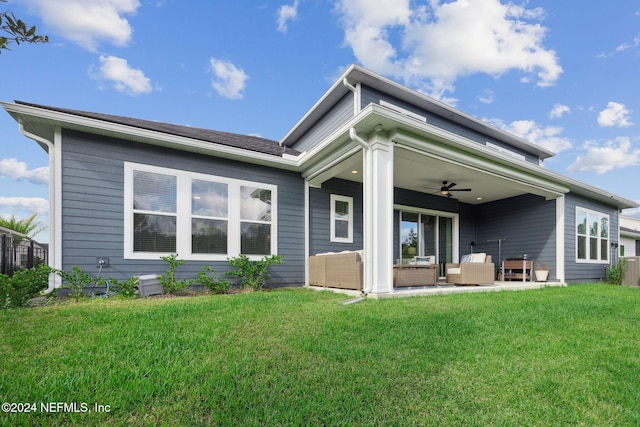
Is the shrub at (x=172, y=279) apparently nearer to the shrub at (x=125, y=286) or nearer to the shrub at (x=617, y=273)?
the shrub at (x=125, y=286)

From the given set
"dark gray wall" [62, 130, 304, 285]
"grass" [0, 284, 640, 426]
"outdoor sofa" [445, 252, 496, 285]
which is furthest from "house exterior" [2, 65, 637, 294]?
"grass" [0, 284, 640, 426]

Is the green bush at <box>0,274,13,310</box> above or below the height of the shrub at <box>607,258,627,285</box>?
above

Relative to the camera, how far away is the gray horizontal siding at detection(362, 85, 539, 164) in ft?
24.5

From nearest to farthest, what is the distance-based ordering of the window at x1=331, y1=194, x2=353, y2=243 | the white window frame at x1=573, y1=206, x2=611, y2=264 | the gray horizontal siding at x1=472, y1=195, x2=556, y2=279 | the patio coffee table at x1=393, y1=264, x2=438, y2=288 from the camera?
the patio coffee table at x1=393, y1=264, x2=438, y2=288 → the window at x1=331, y1=194, x2=353, y2=243 → the gray horizontal siding at x1=472, y1=195, x2=556, y2=279 → the white window frame at x1=573, y1=206, x2=611, y2=264

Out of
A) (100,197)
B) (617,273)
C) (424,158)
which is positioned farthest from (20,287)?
(617,273)

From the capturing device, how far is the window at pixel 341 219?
7625 mm

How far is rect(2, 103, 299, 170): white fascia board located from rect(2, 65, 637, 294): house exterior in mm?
22

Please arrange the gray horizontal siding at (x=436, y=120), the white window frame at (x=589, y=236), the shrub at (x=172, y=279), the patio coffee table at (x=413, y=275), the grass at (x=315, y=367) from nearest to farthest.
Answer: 1. the grass at (x=315, y=367)
2. the shrub at (x=172, y=279)
3. the patio coffee table at (x=413, y=275)
4. the gray horizontal siding at (x=436, y=120)
5. the white window frame at (x=589, y=236)

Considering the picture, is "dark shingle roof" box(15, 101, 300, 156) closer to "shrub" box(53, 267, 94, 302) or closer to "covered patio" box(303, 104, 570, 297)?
"covered patio" box(303, 104, 570, 297)

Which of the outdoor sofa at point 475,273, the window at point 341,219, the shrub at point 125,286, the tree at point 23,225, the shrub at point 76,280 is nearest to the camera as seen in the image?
the shrub at point 76,280

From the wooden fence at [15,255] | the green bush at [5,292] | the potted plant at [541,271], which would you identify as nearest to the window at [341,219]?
the green bush at [5,292]

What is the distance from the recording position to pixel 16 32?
1162 millimetres

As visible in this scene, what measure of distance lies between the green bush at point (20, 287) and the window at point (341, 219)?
537 centimetres

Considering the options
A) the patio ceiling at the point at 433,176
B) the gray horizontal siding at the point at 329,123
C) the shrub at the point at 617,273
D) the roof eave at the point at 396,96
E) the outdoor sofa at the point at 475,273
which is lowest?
the shrub at the point at 617,273
